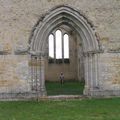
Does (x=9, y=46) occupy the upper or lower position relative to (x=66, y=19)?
lower

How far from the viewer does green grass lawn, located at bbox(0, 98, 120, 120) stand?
1027 cm

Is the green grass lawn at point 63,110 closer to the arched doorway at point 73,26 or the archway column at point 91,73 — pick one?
the archway column at point 91,73

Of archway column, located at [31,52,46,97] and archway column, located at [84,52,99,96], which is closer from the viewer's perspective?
archway column, located at [31,52,46,97]

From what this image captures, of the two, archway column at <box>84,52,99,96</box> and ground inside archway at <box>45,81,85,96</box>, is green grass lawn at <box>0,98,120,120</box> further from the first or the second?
ground inside archway at <box>45,81,85,96</box>

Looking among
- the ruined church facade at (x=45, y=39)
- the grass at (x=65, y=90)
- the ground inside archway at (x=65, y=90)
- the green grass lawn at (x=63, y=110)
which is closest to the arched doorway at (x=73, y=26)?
the ruined church facade at (x=45, y=39)

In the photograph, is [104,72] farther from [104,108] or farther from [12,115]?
[12,115]

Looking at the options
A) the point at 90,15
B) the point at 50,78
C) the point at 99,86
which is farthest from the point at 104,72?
the point at 50,78

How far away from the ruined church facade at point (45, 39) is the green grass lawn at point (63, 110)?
111cm

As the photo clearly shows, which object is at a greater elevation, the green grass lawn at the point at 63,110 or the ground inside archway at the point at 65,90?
the ground inside archway at the point at 65,90

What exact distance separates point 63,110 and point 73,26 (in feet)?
16.2

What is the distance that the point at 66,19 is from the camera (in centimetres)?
1560

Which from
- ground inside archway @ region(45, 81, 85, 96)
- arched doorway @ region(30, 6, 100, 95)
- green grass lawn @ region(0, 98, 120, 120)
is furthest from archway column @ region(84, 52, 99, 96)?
ground inside archway @ region(45, 81, 85, 96)

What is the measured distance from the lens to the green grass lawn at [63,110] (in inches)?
404

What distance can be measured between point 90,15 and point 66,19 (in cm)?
97
